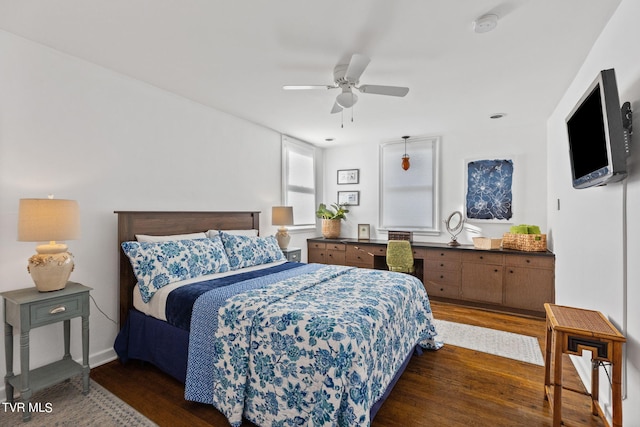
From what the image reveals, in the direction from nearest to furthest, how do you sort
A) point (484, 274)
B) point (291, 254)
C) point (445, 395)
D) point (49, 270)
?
point (49, 270) < point (445, 395) < point (484, 274) < point (291, 254)

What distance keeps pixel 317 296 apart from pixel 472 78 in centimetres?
241

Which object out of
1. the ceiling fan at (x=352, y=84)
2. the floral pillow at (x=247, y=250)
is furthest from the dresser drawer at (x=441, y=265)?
the ceiling fan at (x=352, y=84)

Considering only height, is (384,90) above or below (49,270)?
above

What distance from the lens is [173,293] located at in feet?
7.56

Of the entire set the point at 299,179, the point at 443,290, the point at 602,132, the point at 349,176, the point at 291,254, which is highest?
the point at 349,176

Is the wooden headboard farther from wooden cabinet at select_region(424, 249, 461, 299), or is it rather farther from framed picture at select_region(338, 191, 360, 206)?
wooden cabinet at select_region(424, 249, 461, 299)

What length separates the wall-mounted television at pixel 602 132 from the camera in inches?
60.1

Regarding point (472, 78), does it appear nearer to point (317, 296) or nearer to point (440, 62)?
point (440, 62)

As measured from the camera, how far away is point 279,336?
172cm

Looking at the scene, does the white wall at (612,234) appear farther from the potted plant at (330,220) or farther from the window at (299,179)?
the window at (299,179)

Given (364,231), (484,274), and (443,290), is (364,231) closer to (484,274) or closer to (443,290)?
(443,290)

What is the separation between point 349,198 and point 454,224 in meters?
1.86

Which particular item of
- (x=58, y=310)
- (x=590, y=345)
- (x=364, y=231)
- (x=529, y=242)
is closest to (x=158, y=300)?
(x=58, y=310)

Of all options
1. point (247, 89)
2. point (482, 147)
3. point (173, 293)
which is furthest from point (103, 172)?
point (482, 147)
